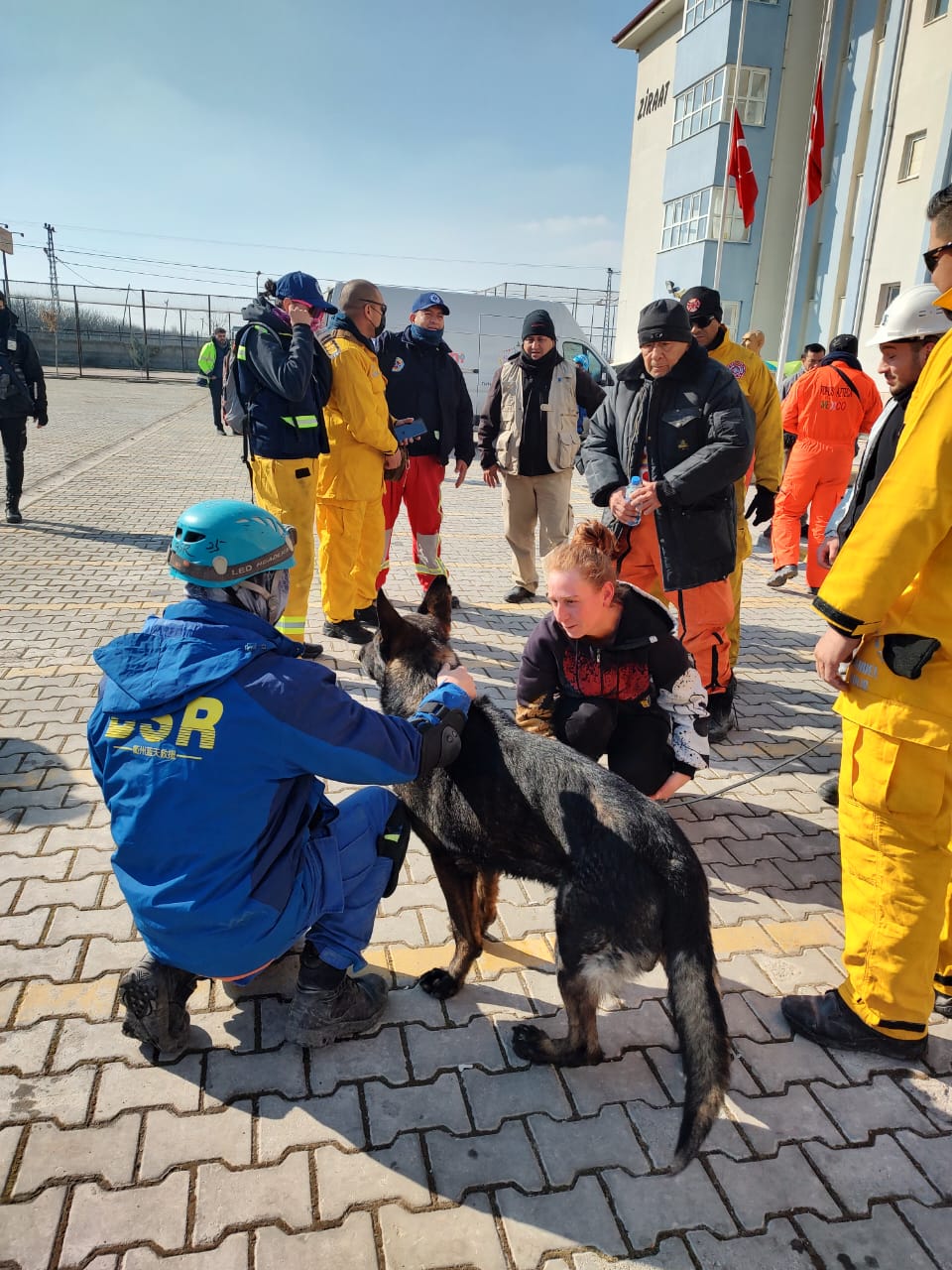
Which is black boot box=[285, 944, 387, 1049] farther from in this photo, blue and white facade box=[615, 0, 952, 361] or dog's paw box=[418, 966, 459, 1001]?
blue and white facade box=[615, 0, 952, 361]

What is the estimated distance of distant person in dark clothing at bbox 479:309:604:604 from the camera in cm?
646

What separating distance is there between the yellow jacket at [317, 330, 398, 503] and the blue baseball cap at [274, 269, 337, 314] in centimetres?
33

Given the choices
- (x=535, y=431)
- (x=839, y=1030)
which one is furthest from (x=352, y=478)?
(x=839, y=1030)

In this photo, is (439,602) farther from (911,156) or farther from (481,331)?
(911,156)

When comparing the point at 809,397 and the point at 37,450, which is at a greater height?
the point at 809,397

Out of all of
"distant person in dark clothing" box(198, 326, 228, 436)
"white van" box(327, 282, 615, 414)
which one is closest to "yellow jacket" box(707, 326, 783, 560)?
Result: "distant person in dark clothing" box(198, 326, 228, 436)

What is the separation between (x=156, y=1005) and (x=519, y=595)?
534 centimetres

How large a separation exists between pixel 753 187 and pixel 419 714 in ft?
47.8

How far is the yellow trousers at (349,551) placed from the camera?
554 cm

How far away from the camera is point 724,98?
82.3ft

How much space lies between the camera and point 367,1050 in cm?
236

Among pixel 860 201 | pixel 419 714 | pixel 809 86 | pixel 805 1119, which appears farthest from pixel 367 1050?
pixel 809 86

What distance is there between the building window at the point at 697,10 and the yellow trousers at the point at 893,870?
3072cm

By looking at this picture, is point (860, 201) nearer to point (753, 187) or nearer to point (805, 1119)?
point (753, 187)
